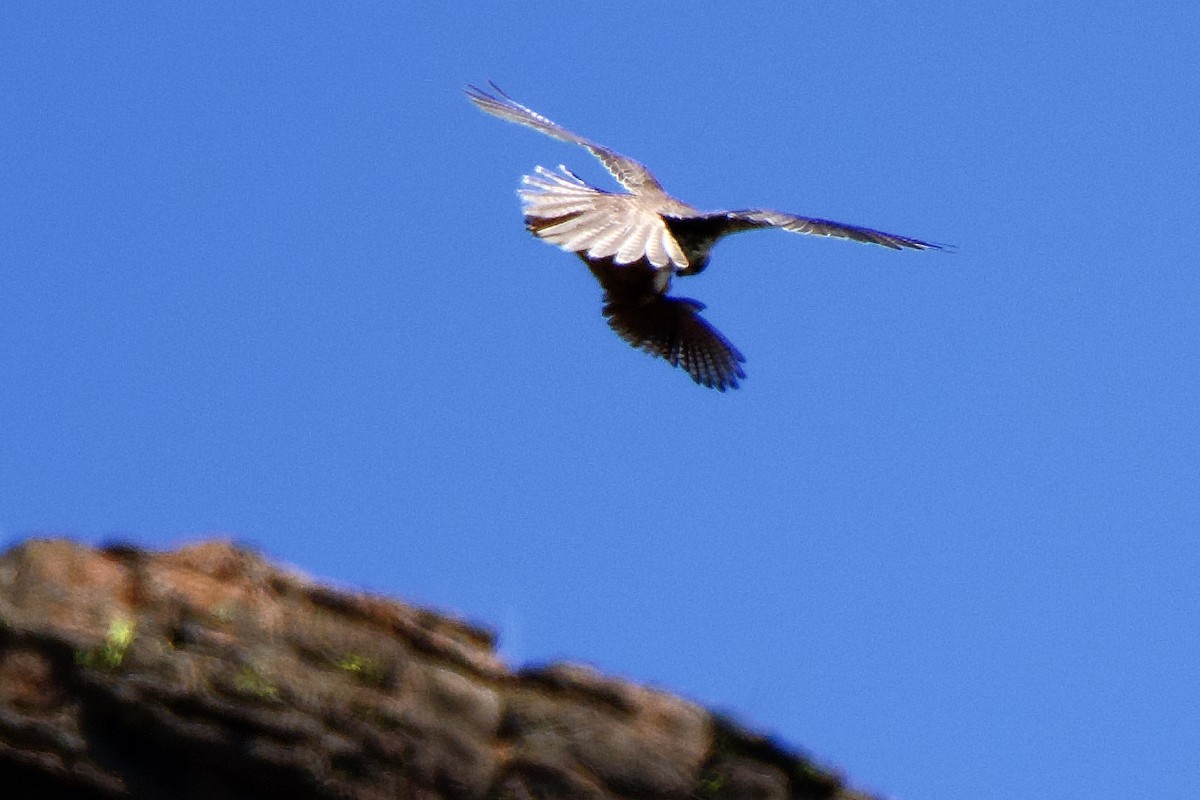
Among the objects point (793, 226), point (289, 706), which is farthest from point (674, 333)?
point (289, 706)

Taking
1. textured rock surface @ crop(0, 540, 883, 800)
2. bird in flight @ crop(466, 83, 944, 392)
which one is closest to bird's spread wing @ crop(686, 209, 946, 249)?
bird in flight @ crop(466, 83, 944, 392)

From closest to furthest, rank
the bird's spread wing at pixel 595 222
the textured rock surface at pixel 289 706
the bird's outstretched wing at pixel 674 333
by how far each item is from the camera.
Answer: the textured rock surface at pixel 289 706, the bird's spread wing at pixel 595 222, the bird's outstretched wing at pixel 674 333

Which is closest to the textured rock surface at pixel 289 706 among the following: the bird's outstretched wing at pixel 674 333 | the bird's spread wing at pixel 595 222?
the bird's spread wing at pixel 595 222

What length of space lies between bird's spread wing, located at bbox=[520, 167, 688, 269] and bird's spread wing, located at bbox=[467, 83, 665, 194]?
44.6 inches

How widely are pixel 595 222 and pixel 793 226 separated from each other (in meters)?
1.23

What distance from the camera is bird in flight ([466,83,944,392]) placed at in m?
9.94

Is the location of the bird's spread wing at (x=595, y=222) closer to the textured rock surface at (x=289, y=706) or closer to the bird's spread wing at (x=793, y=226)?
A: the bird's spread wing at (x=793, y=226)

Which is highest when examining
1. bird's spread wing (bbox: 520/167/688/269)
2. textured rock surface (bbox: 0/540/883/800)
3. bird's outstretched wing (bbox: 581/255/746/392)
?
bird's outstretched wing (bbox: 581/255/746/392)

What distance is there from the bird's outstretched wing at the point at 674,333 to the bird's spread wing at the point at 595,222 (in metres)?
1.06

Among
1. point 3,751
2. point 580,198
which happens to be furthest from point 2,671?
point 580,198

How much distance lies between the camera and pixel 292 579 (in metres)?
8.95

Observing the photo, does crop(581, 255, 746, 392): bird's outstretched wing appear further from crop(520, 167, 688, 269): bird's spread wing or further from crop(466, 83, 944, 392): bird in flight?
crop(520, 167, 688, 269): bird's spread wing

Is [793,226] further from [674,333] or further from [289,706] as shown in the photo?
[289,706]

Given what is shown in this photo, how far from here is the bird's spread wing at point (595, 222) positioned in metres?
9.78
